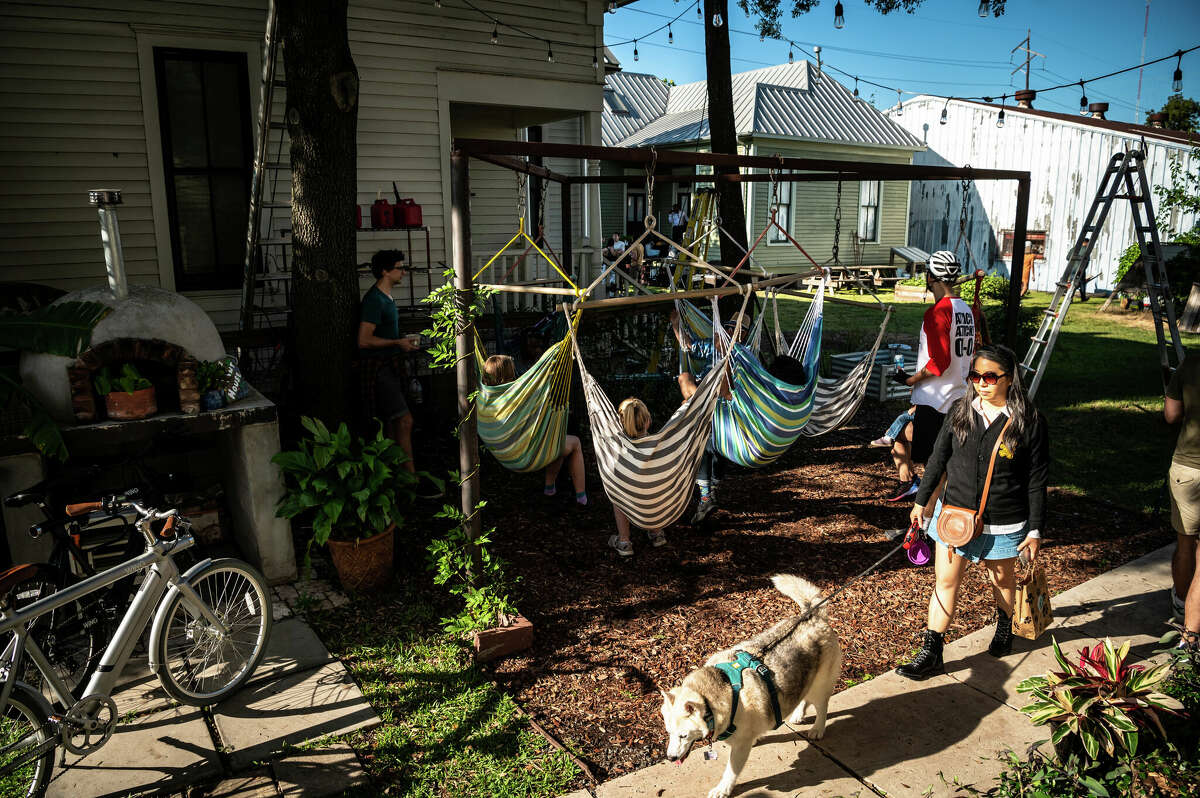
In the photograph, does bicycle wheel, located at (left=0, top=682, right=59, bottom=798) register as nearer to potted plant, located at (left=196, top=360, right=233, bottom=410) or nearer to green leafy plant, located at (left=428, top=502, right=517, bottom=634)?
green leafy plant, located at (left=428, top=502, right=517, bottom=634)

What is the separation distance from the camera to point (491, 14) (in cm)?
847

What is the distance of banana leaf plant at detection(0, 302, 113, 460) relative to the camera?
3.49 m

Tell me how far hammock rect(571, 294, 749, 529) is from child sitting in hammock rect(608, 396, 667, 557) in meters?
0.26

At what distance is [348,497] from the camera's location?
4.15 m

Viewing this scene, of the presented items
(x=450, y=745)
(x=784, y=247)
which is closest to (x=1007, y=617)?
(x=450, y=745)

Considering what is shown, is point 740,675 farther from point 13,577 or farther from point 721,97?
point 721,97

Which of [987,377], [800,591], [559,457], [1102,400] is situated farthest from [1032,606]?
[1102,400]

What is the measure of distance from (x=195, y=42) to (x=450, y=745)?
21.6ft

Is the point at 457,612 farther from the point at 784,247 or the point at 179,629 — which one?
the point at 784,247

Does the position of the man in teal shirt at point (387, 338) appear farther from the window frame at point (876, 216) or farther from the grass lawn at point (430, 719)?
the window frame at point (876, 216)

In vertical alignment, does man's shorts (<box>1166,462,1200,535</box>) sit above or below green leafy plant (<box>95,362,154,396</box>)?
below

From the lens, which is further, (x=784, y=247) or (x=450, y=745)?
(x=784, y=247)

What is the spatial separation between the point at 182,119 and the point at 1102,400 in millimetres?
10021

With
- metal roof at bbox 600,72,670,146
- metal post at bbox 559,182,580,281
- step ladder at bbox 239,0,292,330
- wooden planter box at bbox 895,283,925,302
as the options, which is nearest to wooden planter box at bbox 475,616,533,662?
step ladder at bbox 239,0,292,330
